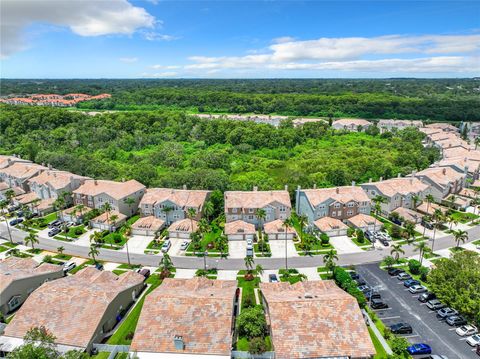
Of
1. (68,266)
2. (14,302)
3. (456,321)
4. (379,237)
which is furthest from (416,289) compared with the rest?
(14,302)

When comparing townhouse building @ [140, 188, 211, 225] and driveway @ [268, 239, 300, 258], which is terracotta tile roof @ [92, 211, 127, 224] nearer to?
townhouse building @ [140, 188, 211, 225]

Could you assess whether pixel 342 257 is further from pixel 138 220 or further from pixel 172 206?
pixel 138 220

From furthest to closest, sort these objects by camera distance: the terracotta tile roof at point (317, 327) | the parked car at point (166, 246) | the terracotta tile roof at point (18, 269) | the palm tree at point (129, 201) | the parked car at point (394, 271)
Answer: the palm tree at point (129, 201) < the parked car at point (166, 246) < the parked car at point (394, 271) < the terracotta tile roof at point (18, 269) < the terracotta tile roof at point (317, 327)

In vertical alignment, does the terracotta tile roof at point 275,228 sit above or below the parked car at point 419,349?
above

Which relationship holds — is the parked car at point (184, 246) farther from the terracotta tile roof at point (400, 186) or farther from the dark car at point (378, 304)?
the terracotta tile roof at point (400, 186)

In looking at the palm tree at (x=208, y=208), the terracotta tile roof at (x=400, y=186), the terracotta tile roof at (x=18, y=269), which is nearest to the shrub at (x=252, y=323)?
the palm tree at (x=208, y=208)

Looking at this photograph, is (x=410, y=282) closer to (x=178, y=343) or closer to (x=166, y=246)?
(x=178, y=343)

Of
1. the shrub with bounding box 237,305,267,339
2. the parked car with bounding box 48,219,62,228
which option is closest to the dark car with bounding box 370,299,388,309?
the shrub with bounding box 237,305,267,339
